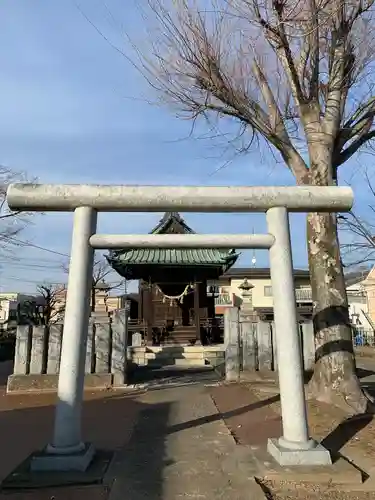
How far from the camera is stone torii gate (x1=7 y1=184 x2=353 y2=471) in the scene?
4.92m

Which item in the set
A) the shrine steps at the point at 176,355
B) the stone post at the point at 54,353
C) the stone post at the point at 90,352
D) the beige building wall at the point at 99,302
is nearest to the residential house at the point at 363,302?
the beige building wall at the point at 99,302

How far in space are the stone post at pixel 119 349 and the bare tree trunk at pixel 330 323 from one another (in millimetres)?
4966

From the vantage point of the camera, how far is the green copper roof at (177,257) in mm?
19750

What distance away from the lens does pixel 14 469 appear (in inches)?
187

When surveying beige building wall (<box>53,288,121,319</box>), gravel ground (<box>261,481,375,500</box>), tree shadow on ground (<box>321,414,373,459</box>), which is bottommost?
gravel ground (<box>261,481,375,500</box>)

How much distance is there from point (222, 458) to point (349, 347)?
3403 millimetres

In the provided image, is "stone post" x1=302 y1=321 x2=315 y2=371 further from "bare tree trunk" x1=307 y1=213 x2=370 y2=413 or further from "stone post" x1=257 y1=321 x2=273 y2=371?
"bare tree trunk" x1=307 y1=213 x2=370 y2=413

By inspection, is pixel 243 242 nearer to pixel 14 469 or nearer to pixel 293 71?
pixel 14 469

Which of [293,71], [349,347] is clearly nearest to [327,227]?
[349,347]

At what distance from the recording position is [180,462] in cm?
499

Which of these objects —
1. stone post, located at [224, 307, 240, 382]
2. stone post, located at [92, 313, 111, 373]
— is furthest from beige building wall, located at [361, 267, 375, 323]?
stone post, located at [92, 313, 111, 373]

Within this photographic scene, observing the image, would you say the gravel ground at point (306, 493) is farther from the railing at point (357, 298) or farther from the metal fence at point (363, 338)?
the railing at point (357, 298)

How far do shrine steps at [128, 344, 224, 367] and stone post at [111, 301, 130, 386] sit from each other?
20.3 ft

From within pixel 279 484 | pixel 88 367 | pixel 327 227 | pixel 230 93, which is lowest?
pixel 279 484
